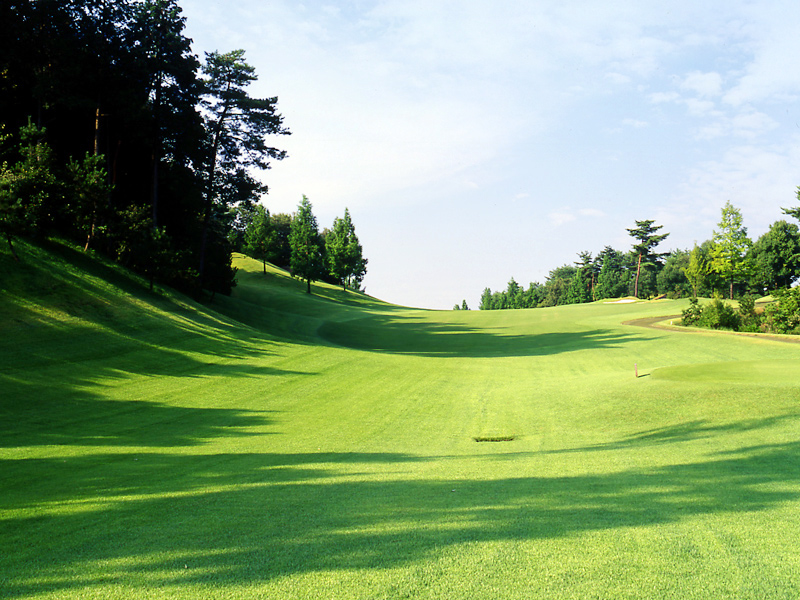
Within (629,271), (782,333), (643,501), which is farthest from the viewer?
(629,271)

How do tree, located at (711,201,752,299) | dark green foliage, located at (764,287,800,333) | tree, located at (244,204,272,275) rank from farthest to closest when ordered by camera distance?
1. tree, located at (244,204,272,275)
2. tree, located at (711,201,752,299)
3. dark green foliage, located at (764,287,800,333)

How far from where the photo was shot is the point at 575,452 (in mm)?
8797

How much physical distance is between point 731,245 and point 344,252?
50.1m

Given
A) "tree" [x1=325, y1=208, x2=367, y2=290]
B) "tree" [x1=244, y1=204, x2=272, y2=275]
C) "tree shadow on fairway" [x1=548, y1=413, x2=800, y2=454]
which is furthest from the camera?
"tree" [x1=325, y1=208, x2=367, y2=290]

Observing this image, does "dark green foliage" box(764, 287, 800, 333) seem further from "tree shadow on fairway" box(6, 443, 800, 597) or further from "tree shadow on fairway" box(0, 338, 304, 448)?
"tree shadow on fairway" box(0, 338, 304, 448)

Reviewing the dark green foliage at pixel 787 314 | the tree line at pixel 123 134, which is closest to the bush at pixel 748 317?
the dark green foliage at pixel 787 314

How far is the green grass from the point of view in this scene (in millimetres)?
3854

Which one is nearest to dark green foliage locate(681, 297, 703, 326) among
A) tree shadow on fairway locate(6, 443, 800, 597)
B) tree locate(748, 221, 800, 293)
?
tree shadow on fairway locate(6, 443, 800, 597)

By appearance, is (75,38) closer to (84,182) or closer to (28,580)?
(84,182)

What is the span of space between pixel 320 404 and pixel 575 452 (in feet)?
27.2

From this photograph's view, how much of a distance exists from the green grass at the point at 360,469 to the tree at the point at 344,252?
165 ft

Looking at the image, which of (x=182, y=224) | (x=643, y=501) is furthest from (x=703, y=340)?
(x=182, y=224)

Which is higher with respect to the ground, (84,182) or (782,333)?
(84,182)

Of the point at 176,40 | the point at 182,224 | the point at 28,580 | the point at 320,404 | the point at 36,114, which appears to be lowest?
the point at 320,404
